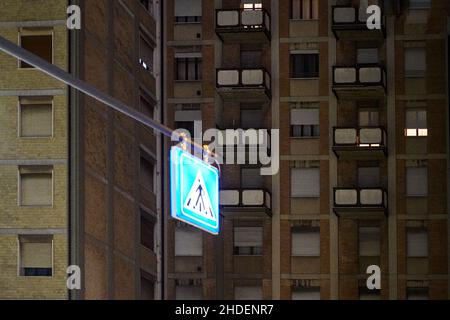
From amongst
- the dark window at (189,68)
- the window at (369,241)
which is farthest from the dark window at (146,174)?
the window at (369,241)

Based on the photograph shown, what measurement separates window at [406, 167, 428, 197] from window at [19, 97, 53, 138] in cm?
2340

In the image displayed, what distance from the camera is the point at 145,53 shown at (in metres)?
62.1

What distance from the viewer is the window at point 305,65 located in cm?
6881

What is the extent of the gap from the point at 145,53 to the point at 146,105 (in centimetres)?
231

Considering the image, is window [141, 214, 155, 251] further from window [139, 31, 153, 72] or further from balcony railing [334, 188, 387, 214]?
balcony railing [334, 188, 387, 214]

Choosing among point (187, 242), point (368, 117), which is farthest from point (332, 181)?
point (187, 242)

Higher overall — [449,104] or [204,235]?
[449,104]

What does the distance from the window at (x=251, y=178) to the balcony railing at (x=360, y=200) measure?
3914 mm

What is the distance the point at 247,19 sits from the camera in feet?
223

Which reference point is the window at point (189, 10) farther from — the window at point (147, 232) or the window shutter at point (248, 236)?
the window at point (147, 232)

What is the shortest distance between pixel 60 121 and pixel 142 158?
1017cm
